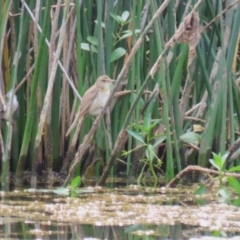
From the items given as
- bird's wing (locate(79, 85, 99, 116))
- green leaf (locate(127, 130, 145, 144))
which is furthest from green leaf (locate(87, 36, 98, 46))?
green leaf (locate(127, 130, 145, 144))

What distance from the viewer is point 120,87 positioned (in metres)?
5.32

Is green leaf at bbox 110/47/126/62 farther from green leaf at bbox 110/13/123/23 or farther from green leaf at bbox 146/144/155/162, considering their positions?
green leaf at bbox 146/144/155/162

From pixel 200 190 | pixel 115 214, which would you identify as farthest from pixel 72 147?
pixel 115 214

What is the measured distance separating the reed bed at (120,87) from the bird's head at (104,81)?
2.2 inches

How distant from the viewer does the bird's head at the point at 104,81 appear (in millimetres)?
5208

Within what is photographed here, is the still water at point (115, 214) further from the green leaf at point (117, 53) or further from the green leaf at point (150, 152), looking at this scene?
the green leaf at point (117, 53)

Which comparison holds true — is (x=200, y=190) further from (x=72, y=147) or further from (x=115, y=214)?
(x=72, y=147)

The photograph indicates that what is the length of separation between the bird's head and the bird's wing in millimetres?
32

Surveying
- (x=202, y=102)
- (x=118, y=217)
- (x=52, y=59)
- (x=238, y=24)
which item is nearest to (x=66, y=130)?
(x=52, y=59)

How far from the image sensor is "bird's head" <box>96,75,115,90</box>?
5.21 metres

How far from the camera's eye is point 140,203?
167 inches

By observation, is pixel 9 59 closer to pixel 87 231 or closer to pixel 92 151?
pixel 92 151

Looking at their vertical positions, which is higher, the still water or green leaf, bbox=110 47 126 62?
green leaf, bbox=110 47 126 62

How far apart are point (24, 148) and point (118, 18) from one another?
0.98m
